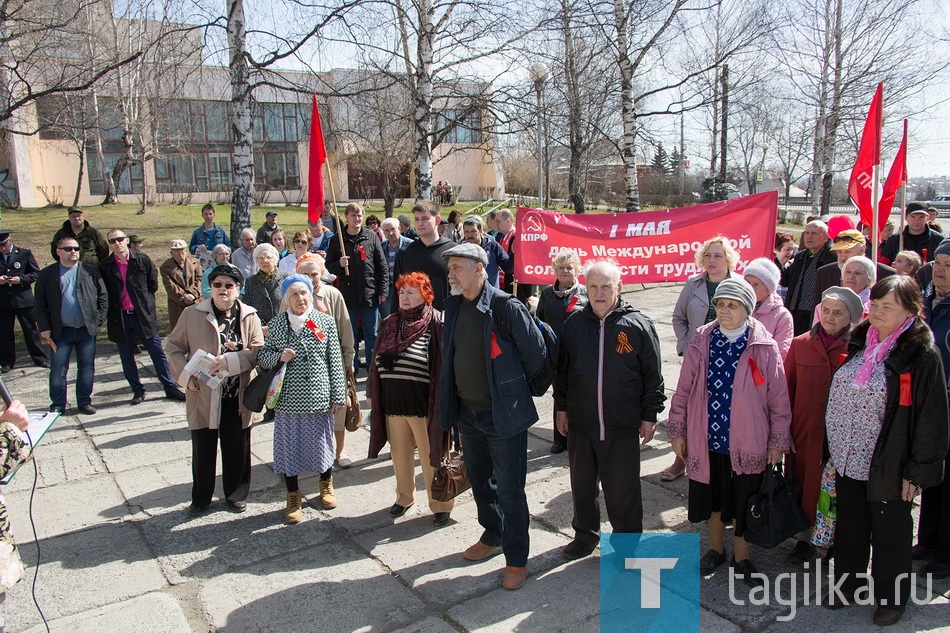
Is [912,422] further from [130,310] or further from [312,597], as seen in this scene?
[130,310]

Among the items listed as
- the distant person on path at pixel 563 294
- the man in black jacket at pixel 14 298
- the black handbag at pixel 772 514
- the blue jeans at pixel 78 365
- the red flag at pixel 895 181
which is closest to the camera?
the black handbag at pixel 772 514

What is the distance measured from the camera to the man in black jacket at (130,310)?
755 centimetres

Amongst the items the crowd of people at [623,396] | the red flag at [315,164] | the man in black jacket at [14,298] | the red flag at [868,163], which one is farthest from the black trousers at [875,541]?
the man in black jacket at [14,298]

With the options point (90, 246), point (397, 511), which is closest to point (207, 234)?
point (90, 246)

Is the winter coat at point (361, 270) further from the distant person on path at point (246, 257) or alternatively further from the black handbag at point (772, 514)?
the black handbag at point (772, 514)

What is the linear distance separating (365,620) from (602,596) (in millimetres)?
1284

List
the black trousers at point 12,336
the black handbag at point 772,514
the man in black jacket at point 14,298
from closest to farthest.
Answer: the black handbag at point 772,514 < the man in black jacket at point 14,298 < the black trousers at point 12,336

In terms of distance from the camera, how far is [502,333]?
3.67m

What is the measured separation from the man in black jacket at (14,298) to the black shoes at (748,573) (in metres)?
8.87

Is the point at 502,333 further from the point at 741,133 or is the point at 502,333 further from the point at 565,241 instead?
the point at 741,133

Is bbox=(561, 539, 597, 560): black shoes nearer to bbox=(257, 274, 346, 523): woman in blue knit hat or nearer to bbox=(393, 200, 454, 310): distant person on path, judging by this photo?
bbox=(257, 274, 346, 523): woman in blue knit hat

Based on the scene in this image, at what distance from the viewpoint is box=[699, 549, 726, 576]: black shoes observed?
379 cm

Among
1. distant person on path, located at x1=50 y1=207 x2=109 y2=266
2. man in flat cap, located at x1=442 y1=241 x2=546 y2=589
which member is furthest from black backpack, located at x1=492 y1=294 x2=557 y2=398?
distant person on path, located at x1=50 y1=207 x2=109 y2=266

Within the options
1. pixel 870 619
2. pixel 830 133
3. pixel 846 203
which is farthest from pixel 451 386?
pixel 846 203
